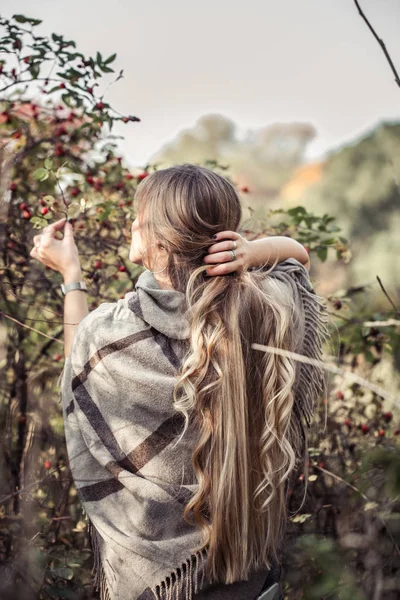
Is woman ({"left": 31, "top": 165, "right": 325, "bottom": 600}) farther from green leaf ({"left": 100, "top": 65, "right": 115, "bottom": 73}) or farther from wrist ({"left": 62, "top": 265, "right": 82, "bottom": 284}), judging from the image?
green leaf ({"left": 100, "top": 65, "right": 115, "bottom": 73})

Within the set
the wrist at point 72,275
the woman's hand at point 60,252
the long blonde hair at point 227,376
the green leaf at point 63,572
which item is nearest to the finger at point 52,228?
the woman's hand at point 60,252

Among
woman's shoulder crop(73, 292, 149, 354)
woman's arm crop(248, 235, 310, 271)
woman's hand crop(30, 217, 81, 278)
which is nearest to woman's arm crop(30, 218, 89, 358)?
woman's hand crop(30, 217, 81, 278)

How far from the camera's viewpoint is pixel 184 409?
4.54 feet

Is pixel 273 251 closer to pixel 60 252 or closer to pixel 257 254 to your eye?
pixel 257 254

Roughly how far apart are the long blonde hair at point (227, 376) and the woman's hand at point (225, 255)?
0.07 ft

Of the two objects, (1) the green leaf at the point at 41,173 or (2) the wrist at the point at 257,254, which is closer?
(2) the wrist at the point at 257,254

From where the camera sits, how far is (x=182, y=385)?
141 cm

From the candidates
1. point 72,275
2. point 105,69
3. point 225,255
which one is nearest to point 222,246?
point 225,255

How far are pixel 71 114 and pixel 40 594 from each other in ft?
5.43

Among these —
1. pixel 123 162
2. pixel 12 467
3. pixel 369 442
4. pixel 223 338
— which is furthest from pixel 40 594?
pixel 123 162

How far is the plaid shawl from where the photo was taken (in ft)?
4.65

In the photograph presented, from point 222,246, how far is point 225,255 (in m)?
0.02

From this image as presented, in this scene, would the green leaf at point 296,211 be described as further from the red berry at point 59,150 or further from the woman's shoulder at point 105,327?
the woman's shoulder at point 105,327

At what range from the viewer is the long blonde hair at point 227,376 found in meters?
1.41
